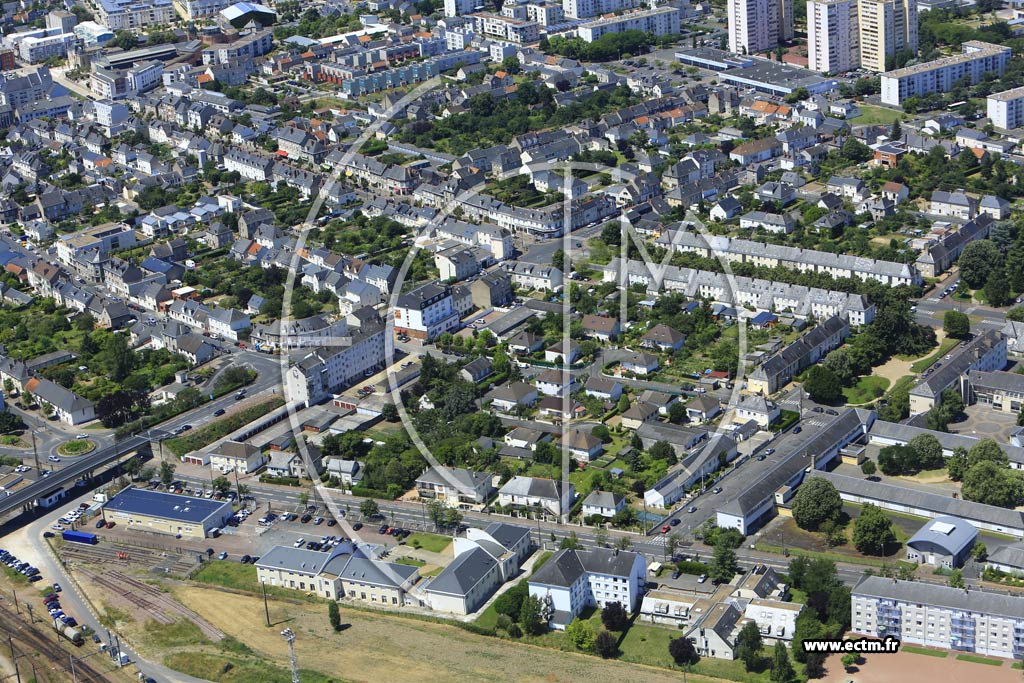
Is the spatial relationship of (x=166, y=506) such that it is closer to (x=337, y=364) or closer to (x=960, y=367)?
(x=337, y=364)

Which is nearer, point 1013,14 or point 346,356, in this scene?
point 346,356

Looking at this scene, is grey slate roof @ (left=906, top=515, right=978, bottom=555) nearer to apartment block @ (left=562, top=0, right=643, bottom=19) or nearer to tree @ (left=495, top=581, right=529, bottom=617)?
tree @ (left=495, top=581, right=529, bottom=617)

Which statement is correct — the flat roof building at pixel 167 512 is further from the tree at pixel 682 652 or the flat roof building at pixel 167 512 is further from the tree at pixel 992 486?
the tree at pixel 992 486

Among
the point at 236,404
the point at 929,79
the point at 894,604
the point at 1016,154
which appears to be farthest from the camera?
the point at 929,79

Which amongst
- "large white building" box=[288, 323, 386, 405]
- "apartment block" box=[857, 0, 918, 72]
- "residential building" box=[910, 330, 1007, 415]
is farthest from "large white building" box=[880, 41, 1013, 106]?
"large white building" box=[288, 323, 386, 405]

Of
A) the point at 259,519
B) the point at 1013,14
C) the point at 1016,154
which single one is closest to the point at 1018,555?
the point at 259,519

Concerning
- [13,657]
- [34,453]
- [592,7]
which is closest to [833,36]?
[592,7]

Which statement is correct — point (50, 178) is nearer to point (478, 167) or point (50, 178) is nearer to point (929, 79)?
point (478, 167)
